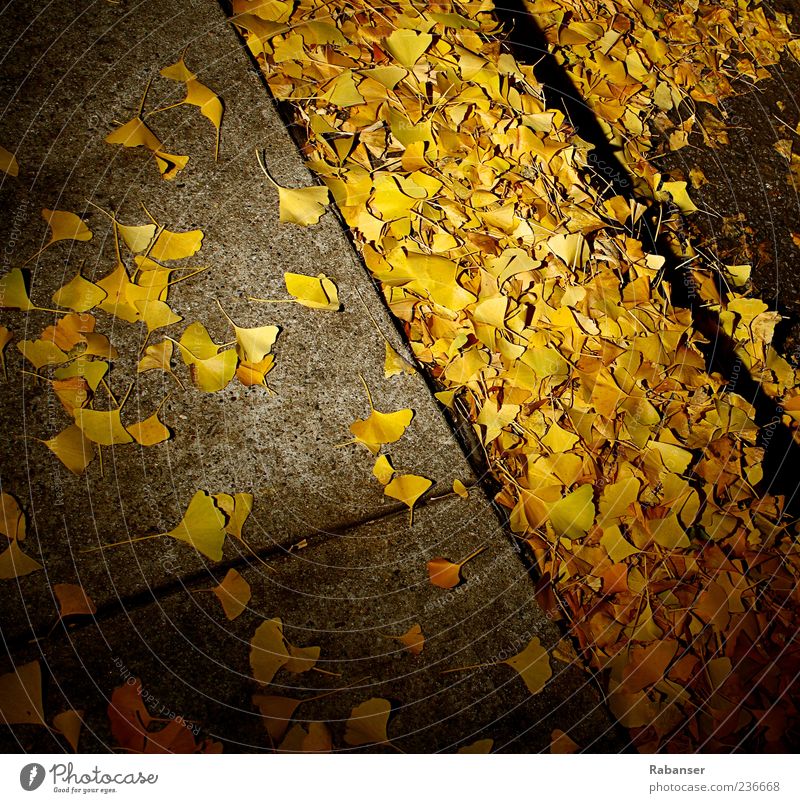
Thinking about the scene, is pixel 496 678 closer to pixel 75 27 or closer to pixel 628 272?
pixel 628 272

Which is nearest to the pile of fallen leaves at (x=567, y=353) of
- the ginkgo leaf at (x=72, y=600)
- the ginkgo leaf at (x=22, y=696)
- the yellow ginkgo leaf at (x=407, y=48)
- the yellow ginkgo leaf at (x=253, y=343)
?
the yellow ginkgo leaf at (x=407, y=48)

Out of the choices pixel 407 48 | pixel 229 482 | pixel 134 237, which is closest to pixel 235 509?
pixel 229 482

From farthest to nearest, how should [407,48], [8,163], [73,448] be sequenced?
[407,48] < [8,163] < [73,448]

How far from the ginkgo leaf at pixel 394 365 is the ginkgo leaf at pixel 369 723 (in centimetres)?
55

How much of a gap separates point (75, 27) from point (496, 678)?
1454 millimetres

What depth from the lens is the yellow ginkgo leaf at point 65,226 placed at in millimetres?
1135

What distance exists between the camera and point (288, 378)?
3.75 feet

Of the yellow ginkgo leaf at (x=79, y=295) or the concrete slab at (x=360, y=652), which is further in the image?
the yellow ginkgo leaf at (x=79, y=295)

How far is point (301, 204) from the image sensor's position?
123 cm

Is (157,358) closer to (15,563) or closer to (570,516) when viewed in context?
(15,563)

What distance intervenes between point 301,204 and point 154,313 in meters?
0.35

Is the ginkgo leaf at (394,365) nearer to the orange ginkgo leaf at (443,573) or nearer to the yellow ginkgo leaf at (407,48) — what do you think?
the orange ginkgo leaf at (443,573)
